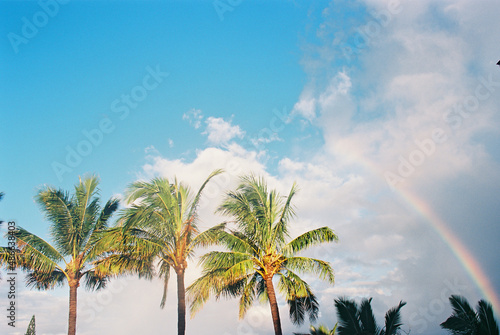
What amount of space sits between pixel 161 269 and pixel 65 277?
606cm

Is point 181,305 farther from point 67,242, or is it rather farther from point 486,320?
point 486,320

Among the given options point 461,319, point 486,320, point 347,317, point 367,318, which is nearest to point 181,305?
point 347,317

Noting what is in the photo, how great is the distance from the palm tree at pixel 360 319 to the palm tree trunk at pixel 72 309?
1478 centimetres

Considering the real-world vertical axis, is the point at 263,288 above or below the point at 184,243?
below

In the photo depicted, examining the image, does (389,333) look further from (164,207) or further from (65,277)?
(65,277)

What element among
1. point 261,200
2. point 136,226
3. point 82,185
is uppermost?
point 82,185

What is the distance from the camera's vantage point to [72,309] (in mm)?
19531

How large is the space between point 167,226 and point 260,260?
17.7 feet

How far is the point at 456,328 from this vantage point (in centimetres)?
1547

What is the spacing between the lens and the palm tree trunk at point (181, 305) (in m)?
17.2

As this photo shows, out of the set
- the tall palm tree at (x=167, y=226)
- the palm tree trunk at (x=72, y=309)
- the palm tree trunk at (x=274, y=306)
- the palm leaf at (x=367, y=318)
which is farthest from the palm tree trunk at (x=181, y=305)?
the palm leaf at (x=367, y=318)

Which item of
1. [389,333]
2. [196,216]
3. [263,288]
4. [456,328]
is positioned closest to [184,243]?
[196,216]

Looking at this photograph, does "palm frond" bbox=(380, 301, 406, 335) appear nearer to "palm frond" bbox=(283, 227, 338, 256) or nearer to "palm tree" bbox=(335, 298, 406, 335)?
"palm tree" bbox=(335, 298, 406, 335)

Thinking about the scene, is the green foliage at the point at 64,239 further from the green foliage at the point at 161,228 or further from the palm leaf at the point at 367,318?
the palm leaf at the point at 367,318
